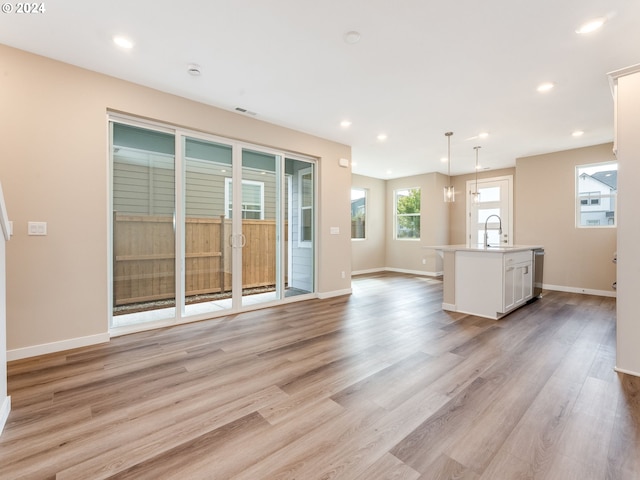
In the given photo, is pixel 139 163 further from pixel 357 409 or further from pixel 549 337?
pixel 549 337

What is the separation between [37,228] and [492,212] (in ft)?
28.5

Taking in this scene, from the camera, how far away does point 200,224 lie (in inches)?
158

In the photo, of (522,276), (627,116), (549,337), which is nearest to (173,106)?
(627,116)

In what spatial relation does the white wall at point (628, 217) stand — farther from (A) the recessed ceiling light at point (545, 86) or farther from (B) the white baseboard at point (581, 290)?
(B) the white baseboard at point (581, 290)

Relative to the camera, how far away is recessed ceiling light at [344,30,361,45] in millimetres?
2504

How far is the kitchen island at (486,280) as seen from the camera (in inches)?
156

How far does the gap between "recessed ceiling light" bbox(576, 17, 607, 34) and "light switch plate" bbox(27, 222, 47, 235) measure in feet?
16.4

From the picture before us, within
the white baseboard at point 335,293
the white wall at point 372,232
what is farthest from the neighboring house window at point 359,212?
the white baseboard at point 335,293

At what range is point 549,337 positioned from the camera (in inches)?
130

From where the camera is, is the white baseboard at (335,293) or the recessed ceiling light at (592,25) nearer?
the recessed ceiling light at (592,25)

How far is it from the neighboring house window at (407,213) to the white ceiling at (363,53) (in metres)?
4.11

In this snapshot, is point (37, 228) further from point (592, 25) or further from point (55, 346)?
point (592, 25)

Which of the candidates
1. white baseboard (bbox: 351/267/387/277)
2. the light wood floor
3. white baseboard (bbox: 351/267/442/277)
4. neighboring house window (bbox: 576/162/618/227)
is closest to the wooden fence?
the light wood floor

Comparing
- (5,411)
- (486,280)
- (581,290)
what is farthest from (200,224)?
(581,290)
